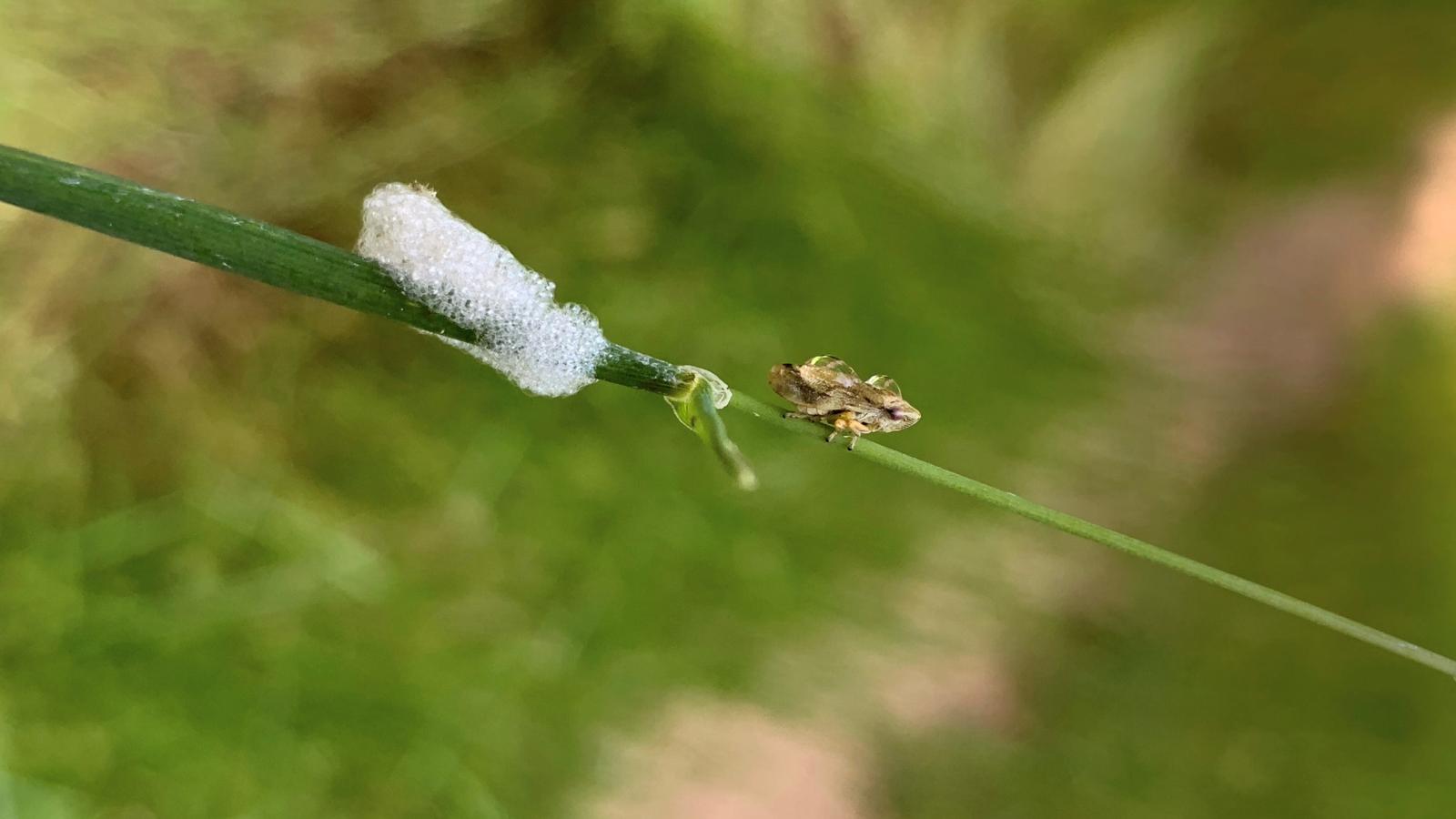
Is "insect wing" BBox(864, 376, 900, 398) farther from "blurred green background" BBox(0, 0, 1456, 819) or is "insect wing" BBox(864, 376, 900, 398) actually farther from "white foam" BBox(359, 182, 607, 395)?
"blurred green background" BBox(0, 0, 1456, 819)

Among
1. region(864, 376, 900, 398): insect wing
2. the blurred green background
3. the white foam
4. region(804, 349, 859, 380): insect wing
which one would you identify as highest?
the blurred green background

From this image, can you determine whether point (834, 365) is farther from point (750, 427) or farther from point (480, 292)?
point (750, 427)

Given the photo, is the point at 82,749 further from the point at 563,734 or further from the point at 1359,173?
the point at 1359,173

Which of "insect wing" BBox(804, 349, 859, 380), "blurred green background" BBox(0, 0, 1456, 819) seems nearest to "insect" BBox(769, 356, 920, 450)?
"insect wing" BBox(804, 349, 859, 380)

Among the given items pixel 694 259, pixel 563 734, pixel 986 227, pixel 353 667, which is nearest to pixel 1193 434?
pixel 986 227

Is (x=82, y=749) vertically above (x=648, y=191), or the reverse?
(x=648, y=191)

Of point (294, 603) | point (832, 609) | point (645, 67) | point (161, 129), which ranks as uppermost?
point (645, 67)

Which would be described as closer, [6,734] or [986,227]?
[6,734]
